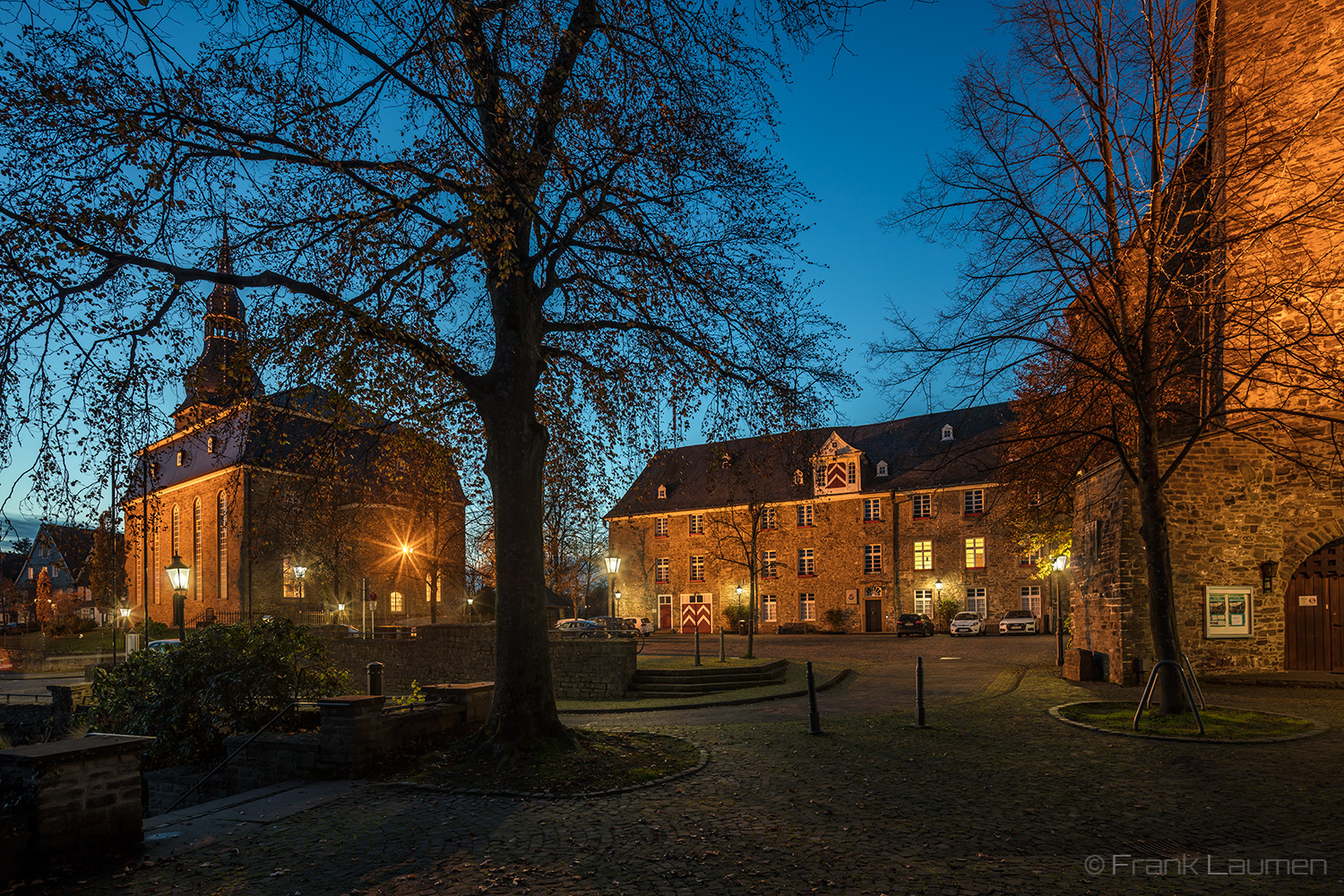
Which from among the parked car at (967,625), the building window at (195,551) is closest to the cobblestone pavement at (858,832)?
the parked car at (967,625)

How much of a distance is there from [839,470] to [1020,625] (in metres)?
12.9

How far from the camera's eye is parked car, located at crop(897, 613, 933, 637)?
39.5m

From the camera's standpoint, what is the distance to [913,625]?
39500mm

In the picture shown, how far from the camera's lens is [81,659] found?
115 feet

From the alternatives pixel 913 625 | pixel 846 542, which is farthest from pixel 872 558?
pixel 913 625

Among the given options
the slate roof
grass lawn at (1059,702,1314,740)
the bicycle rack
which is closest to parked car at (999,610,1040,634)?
the slate roof

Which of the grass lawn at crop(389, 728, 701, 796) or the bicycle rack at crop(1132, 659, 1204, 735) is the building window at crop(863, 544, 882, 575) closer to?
the bicycle rack at crop(1132, 659, 1204, 735)

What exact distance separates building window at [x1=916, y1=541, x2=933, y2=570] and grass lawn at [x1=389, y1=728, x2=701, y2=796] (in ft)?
121

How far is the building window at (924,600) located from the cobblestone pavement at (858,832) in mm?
35018

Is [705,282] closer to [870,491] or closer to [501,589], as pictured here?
[501,589]

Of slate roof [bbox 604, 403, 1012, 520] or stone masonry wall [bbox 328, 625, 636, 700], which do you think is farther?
slate roof [bbox 604, 403, 1012, 520]

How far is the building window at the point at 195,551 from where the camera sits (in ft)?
164

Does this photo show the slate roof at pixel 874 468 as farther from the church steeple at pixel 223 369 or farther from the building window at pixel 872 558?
the church steeple at pixel 223 369

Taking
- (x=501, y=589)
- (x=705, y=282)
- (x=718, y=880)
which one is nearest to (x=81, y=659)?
(x=501, y=589)
